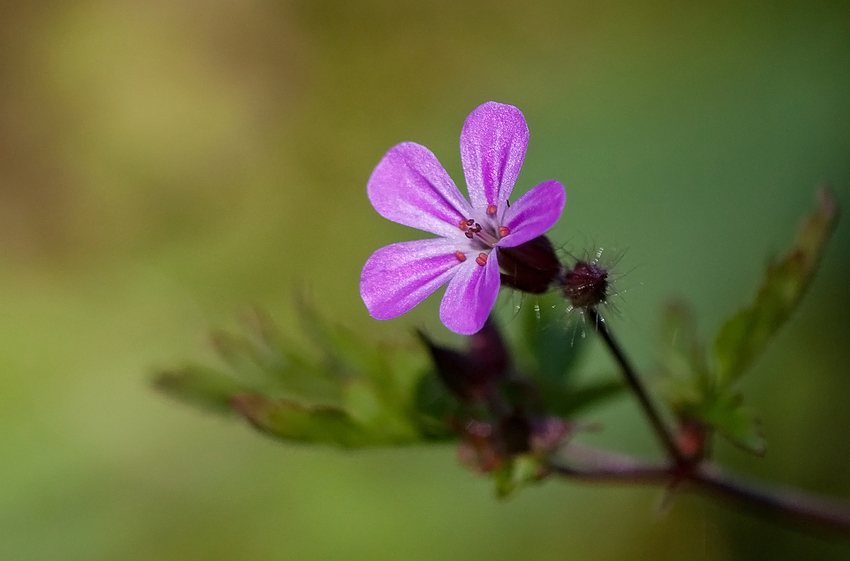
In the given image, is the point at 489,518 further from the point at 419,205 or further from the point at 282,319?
the point at 419,205

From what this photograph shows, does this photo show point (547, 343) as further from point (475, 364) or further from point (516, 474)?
point (516, 474)

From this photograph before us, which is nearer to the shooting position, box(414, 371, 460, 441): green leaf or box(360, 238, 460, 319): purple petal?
box(360, 238, 460, 319): purple petal

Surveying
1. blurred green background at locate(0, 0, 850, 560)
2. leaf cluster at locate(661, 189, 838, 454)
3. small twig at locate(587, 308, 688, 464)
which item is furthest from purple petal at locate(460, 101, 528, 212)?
blurred green background at locate(0, 0, 850, 560)

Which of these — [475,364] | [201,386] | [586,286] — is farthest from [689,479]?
[201,386]

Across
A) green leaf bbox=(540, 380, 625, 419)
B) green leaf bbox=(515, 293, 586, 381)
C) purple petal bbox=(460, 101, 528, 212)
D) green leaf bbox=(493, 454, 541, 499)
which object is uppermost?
purple petal bbox=(460, 101, 528, 212)

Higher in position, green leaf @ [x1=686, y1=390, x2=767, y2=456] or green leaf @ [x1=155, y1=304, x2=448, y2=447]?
green leaf @ [x1=155, y1=304, x2=448, y2=447]

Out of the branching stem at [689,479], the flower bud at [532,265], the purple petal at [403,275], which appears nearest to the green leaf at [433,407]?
the branching stem at [689,479]

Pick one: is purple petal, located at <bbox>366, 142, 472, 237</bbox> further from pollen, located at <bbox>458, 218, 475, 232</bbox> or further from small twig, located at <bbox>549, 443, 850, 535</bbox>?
small twig, located at <bbox>549, 443, 850, 535</bbox>
